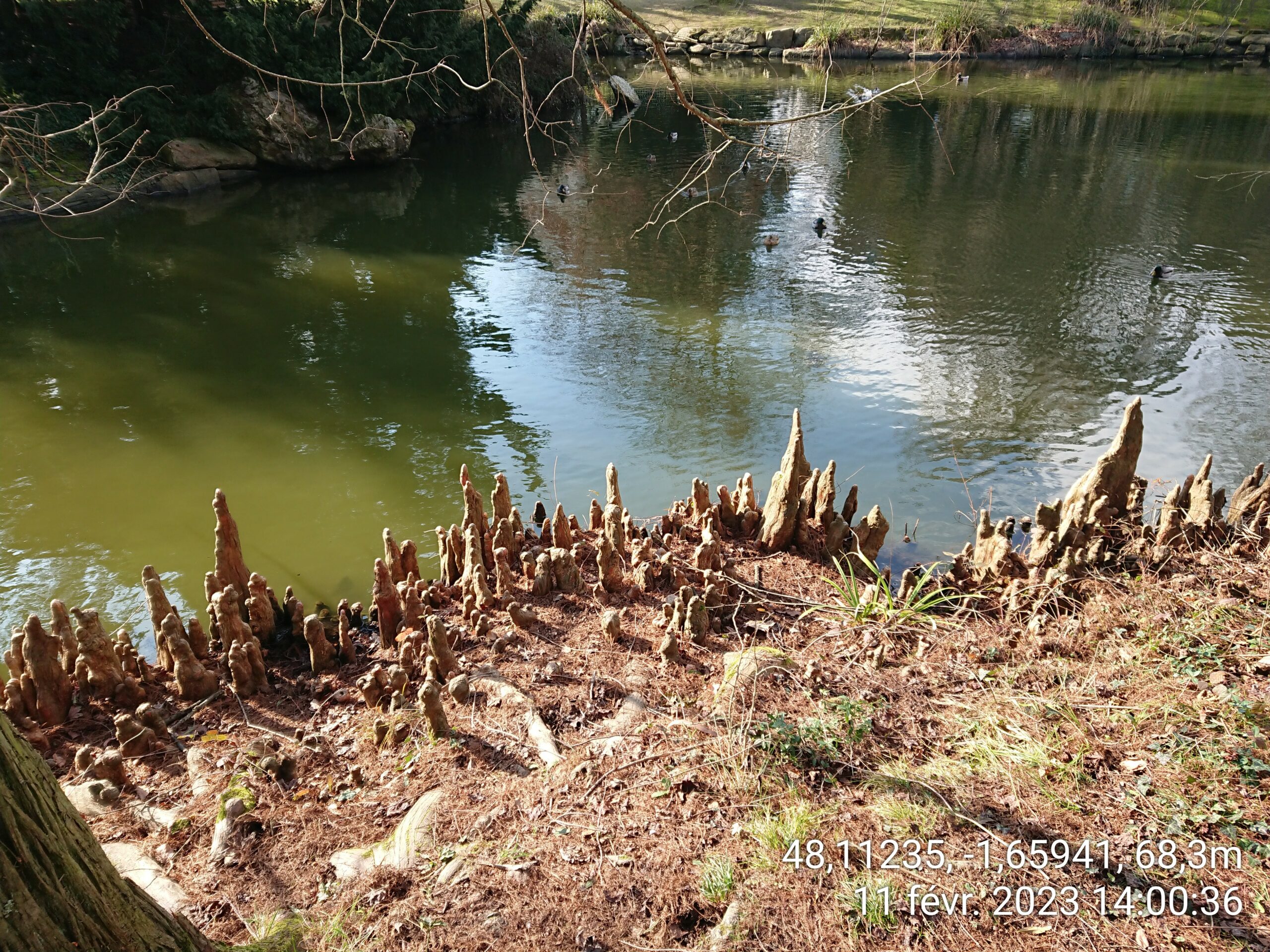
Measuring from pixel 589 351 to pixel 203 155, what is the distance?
13184 millimetres

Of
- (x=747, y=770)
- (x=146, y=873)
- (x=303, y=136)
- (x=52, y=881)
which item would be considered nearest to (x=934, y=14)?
(x=303, y=136)

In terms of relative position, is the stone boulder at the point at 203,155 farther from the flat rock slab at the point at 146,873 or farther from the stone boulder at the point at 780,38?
the stone boulder at the point at 780,38

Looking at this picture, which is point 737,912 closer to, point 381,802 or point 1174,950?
point 1174,950


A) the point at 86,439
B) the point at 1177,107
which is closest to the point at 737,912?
the point at 86,439

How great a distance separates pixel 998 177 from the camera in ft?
59.0

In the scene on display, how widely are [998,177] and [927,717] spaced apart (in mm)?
17419

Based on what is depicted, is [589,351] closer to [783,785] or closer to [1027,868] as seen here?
[783,785]

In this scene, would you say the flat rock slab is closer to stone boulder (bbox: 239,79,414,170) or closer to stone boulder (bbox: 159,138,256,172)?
stone boulder (bbox: 239,79,414,170)

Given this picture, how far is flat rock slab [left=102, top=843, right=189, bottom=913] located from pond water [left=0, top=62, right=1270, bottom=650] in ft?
8.85

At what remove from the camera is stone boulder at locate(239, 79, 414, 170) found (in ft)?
59.5

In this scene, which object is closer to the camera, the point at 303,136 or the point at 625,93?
the point at 303,136

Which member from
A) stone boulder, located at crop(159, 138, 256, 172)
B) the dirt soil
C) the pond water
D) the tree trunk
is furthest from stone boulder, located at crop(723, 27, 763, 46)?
the tree trunk

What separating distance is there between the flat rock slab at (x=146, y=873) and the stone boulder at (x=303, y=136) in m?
16.8

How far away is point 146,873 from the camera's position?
3.21 metres
